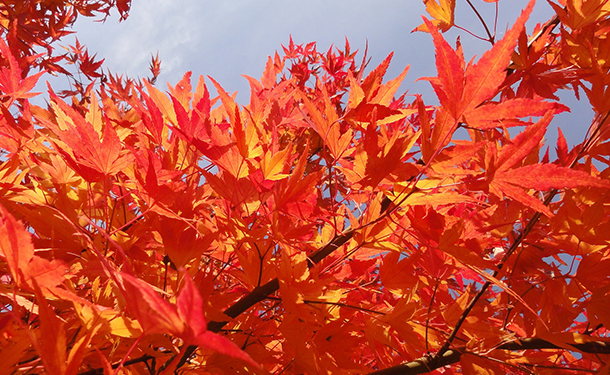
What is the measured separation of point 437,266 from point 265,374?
0.28 m

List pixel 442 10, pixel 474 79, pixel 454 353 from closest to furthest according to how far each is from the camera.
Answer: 1. pixel 474 79
2. pixel 454 353
3. pixel 442 10

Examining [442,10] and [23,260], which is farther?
[442,10]

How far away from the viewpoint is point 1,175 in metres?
0.52

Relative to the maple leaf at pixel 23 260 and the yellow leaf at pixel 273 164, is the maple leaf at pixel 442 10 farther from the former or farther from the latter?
the maple leaf at pixel 23 260

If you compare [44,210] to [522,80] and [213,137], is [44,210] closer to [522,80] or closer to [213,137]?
[213,137]

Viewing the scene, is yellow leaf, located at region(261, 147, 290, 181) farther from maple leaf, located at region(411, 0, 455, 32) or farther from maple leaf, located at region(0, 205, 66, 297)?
maple leaf, located at region(411, 0, 455, 32)

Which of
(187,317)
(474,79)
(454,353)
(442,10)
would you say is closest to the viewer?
(187,317)

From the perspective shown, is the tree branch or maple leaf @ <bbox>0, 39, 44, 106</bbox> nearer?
the tree branch

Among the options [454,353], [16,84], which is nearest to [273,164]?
[454,353]

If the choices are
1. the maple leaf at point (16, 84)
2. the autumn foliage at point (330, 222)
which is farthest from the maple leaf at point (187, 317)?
the maple leaf at point (16, 84)

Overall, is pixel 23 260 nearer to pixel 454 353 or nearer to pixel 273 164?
pixel 273 164

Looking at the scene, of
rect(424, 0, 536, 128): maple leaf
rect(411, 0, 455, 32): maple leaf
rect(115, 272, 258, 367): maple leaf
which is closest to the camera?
rect(115, 272, 258, 367): maple leaf

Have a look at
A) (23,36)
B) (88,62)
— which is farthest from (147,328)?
(88,62)

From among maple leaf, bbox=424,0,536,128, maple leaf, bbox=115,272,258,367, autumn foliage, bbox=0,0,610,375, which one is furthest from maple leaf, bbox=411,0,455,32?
maple leaf, bbox=115,272,258,367
